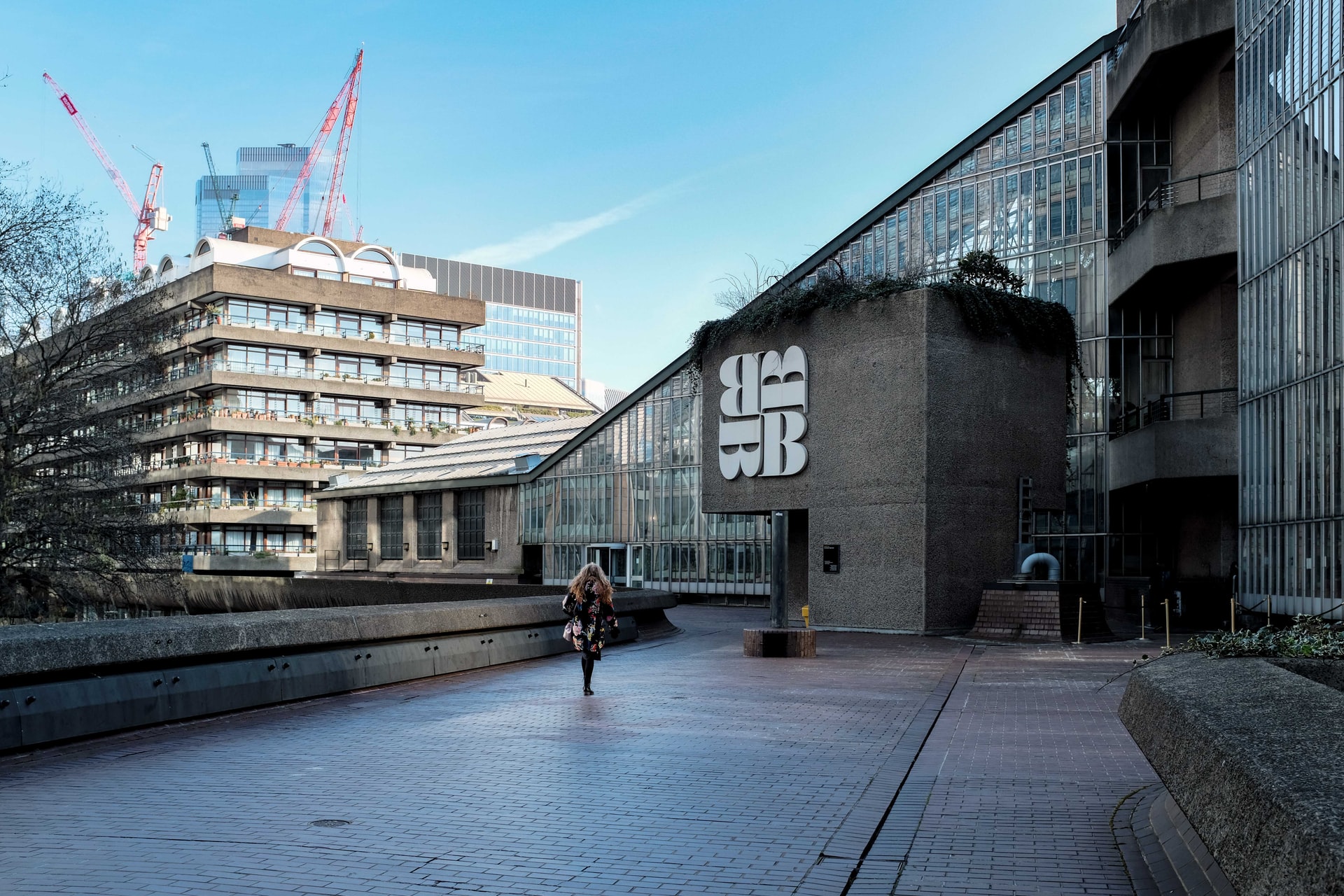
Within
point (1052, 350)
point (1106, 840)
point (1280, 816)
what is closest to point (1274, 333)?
point (1052, 350)

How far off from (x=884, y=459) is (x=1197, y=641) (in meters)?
17.0

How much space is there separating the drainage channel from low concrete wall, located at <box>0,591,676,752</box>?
7.01 meters

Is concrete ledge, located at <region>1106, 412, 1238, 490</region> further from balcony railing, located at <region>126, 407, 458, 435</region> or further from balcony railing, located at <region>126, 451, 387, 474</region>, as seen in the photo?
balcony railing, located at <region>126, 407, 458, 435</region>

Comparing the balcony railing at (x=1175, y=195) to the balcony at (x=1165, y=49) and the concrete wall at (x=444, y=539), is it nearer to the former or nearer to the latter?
the balcony at (x=1165, y=49)

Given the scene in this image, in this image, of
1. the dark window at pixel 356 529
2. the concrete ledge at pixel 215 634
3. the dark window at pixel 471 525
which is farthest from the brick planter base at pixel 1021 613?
the dark window at pixel 356 529

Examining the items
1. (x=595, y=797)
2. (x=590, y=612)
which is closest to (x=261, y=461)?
(x=590, y=612)

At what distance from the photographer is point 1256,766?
422 centimetres

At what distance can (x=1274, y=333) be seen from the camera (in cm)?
2669

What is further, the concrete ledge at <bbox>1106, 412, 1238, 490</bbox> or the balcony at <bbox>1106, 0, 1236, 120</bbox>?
the balcony at <bbox>1106, 0, 1236, 120</bbox>

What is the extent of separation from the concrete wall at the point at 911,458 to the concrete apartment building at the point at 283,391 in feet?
167

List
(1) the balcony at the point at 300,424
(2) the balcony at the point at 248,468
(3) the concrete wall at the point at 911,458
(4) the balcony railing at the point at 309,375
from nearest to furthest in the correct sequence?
(3) the concrete wall at the point at 911,458, (2) the balcony at the point at 248,468, (1) the balcony at the point at 300,424, (4) the balcony railing at the point at 309,375

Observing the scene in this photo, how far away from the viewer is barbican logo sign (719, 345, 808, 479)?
2823 centimetres

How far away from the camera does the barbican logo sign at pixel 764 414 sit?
2823 cm

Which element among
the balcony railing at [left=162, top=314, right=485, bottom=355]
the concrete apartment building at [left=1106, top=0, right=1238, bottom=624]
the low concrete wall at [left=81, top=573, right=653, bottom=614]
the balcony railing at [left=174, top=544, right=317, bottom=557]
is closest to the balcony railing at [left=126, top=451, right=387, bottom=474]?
the balcony railing at [left=174, top=544, right=317, bottom=557]
